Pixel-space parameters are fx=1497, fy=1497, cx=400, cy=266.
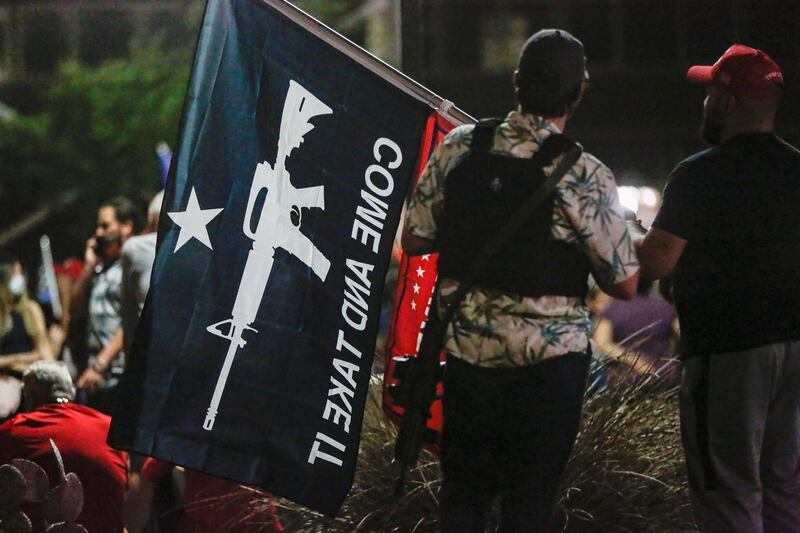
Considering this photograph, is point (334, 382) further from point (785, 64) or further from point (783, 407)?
point (785, 64)

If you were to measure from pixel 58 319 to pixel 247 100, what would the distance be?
10.5 meters

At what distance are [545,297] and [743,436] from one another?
855mm

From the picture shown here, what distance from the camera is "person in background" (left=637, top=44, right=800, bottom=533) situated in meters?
4.59

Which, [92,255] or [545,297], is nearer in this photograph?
[545,297]

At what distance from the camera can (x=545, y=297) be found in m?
4.20

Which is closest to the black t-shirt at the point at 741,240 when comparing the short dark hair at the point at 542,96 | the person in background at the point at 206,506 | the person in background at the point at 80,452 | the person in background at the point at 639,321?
the short dark hair at the point at 542,96


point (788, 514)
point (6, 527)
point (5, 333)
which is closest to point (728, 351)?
point (788, 514)

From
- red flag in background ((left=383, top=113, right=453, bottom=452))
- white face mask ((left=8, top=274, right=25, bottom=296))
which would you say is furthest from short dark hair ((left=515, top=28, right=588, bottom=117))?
white face mask ((left=8, top=274, right=25, bottom=296))

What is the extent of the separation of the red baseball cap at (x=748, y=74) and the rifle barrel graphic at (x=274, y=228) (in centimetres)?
137

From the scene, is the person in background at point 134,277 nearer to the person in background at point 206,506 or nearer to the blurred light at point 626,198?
the person in background at point 206,506

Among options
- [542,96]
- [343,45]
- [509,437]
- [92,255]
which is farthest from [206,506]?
[92,255]

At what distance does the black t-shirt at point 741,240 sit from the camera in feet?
15.1

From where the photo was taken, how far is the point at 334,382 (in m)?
5.07

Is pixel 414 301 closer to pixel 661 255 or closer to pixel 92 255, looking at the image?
pixel 661 255
